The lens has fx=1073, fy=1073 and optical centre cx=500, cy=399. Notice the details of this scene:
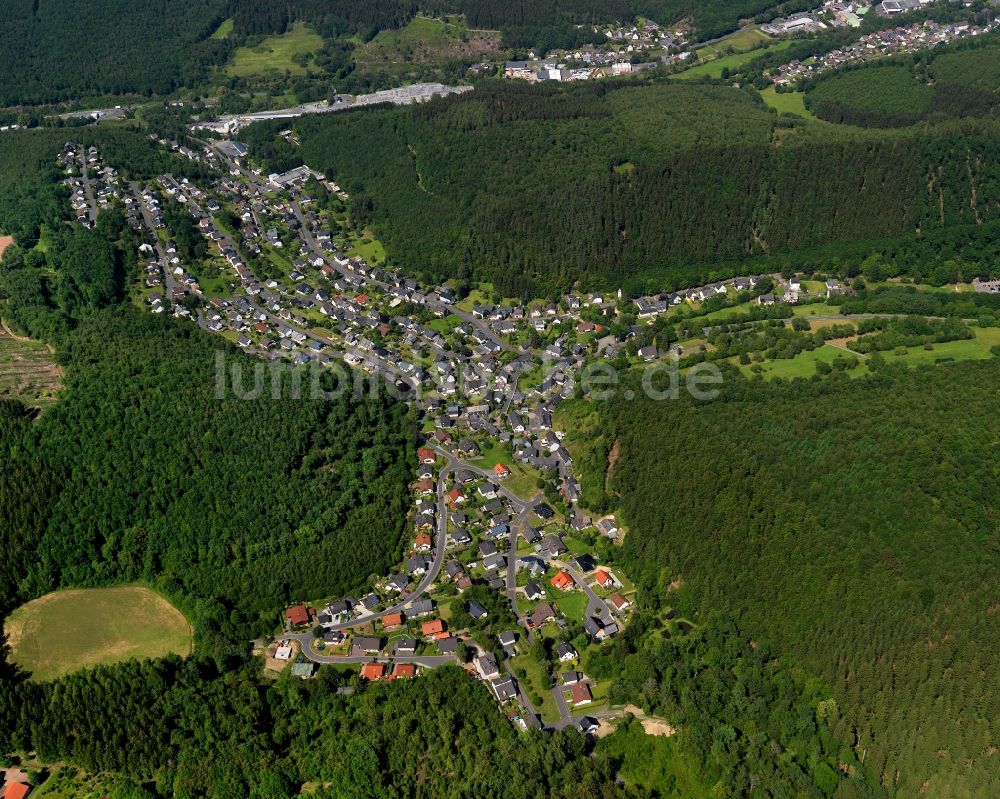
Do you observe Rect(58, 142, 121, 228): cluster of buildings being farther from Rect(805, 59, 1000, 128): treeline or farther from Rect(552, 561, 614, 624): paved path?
Rect(805, 59, 1000, 128): treeline

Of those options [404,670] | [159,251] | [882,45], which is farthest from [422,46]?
[404,670]

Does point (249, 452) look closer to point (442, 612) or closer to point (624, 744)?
point (442, 612)

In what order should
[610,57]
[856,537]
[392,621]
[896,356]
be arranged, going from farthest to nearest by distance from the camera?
[610,57] < [896,356] < [392,621] < [856,537]

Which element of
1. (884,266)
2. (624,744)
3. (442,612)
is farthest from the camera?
(884,266)

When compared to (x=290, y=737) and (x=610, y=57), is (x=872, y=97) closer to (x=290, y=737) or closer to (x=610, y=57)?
(x=610, y=57)

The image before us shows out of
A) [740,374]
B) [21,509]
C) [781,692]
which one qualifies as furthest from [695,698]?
[21,509]
